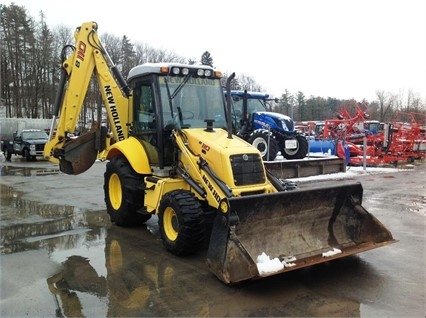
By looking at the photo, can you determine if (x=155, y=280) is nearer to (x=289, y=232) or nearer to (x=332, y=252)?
(x=289, y=232)

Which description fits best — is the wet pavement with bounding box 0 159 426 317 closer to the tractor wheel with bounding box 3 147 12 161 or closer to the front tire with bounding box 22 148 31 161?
the front tire with bounding box 22 148 31 161

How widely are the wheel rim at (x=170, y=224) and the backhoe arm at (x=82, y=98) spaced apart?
256 centimetres

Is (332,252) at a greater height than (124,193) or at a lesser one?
lesser

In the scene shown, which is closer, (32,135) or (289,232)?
(289,232)

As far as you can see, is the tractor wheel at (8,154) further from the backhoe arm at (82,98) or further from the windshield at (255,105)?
the backhoe arm at (82,98)

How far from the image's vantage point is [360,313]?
4082 mm

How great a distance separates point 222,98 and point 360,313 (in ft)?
13.4

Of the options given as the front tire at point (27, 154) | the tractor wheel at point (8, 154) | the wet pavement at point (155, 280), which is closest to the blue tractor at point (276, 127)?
the wet pavement at point (155, 280)

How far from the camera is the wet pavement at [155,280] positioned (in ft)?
13.7

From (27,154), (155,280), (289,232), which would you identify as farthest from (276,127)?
(27,154)

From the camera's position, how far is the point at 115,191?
7621mm

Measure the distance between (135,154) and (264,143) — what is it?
8285 mm

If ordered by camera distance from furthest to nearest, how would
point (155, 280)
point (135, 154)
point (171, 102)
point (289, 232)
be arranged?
point (135, 154)
point (171, 102)
point (289, 232)
point (155, 280)

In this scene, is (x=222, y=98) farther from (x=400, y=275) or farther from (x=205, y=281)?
(x=400, y=275)
